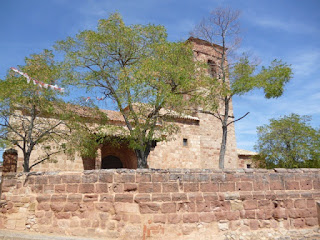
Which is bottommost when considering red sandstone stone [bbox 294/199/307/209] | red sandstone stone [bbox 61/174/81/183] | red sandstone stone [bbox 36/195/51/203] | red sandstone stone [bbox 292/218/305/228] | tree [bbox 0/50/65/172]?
red sandstone stone [bbox 292/218/305/228]

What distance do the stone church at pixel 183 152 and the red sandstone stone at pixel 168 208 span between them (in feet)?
32.3

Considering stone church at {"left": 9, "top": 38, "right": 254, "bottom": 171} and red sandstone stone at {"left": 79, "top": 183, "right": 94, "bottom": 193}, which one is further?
stone church at {"left": 9, "top": 38, "right": 254, "bottom": 171}

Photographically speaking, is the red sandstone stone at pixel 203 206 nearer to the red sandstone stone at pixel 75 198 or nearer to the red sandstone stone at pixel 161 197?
the red sandstone stone at pixel 161 197

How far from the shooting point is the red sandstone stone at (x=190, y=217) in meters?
6.07

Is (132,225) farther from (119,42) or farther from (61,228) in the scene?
(119,42)

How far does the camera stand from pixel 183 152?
20.7 m

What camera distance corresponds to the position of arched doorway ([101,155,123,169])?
18797mm

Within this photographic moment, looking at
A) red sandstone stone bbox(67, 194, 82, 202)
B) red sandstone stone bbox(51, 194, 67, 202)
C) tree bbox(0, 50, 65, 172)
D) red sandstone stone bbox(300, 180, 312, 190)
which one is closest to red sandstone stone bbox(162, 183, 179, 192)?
red sandstone stone bbox(67, 194, 82, 202)

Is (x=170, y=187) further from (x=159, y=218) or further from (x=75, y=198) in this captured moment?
(x=75, y=198)

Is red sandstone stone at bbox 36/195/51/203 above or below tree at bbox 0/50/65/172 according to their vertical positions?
below

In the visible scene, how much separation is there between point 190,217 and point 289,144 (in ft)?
59.0

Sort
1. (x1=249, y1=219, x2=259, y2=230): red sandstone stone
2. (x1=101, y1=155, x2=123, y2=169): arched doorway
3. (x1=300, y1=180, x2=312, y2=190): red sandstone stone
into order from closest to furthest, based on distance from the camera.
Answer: (x1=249, y1=219, x2=259, y2=230): red sandstone stone
(x1=300, y1=180, x2=312, y2=190): red sandstone stone
(x1=101, y1=155, x2=123, y2=169): arched doorway

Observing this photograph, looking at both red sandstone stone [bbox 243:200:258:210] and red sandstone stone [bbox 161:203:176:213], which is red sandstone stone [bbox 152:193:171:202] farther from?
red sandstone stone [bbox 243:200:258:210]

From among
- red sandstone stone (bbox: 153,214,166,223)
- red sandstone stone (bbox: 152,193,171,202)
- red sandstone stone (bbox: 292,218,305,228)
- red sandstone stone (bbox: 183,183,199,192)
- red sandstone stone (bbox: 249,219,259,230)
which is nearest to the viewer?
red sandstone stone (bbox: 153,214,166,223)
